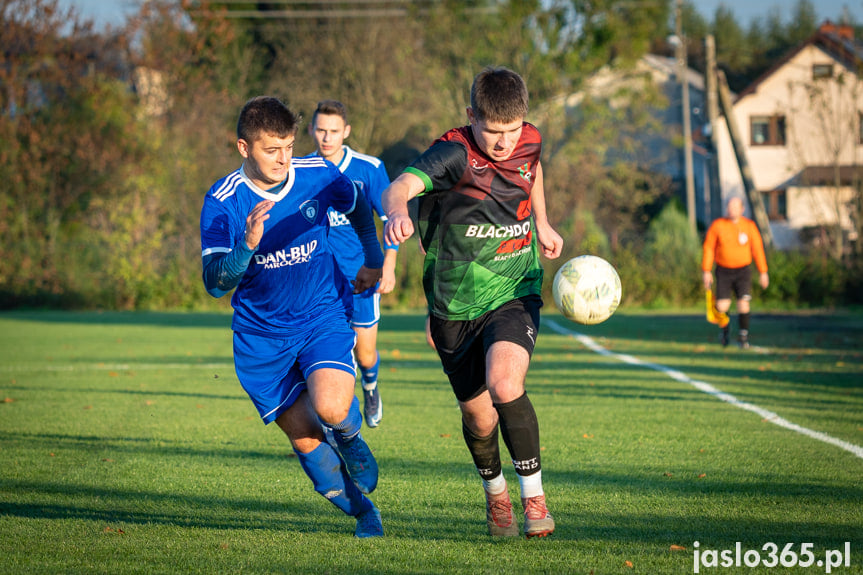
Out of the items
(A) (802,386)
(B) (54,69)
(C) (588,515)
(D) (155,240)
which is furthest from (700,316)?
(B) (54,69)

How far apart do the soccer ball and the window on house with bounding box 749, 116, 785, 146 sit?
4238cm

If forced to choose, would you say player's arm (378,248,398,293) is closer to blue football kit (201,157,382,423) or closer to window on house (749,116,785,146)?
blue football kit (201,157,382,423)

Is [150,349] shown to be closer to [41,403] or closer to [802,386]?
[41,403]

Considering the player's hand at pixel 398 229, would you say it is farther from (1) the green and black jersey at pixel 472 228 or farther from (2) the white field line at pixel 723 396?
(2) the white field line at pixel 723 396

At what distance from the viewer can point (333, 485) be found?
15.3 ft

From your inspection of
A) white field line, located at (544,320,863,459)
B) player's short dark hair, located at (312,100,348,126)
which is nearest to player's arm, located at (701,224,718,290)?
white field line, located at (544,320,863,459)

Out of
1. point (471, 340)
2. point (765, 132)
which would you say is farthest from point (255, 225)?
point (765, 132)

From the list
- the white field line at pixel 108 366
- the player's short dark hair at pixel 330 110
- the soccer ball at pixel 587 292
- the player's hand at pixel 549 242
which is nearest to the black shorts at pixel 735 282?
the white field line at pixel 108 366

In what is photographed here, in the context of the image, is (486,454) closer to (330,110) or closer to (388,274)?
(388,274)

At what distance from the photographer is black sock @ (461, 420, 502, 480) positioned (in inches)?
185

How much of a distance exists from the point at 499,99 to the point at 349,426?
1836mm

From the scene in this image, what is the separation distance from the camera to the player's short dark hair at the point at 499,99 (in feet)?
14.4

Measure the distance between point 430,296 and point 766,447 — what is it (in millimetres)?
3411

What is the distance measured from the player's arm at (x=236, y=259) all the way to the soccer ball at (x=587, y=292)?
179 centimetres
